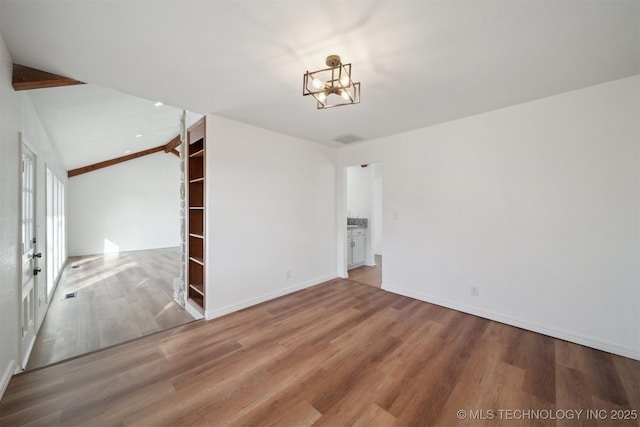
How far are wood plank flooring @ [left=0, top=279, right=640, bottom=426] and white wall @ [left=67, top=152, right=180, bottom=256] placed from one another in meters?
7.39

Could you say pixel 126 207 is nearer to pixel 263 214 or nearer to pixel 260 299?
pixel 263 214

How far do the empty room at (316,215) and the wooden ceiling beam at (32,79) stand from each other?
0.04 feet

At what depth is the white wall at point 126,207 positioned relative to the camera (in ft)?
24.6

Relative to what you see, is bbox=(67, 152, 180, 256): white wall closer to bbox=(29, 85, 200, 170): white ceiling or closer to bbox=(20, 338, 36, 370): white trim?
bbox=(29, 85, 200, 170): white ceiling

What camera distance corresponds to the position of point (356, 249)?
→ 5.52 metres

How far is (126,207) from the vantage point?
8.18 meters

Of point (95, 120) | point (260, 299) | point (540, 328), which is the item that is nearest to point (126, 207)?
point (95, 120)

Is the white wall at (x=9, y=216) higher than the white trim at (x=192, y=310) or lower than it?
higher

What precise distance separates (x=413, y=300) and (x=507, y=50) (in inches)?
122

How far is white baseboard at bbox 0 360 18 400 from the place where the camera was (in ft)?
5.65

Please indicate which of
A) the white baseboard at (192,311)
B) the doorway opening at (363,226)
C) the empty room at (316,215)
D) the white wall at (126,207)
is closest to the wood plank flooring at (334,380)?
the empty room at (316,215)

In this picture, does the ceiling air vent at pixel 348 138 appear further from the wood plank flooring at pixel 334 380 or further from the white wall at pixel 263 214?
the wood plank flooring at pixel 334 380

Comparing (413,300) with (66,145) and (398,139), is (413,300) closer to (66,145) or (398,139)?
(398,139)

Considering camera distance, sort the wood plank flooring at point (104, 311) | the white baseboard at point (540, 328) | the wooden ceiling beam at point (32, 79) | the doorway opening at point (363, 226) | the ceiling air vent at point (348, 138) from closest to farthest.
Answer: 1. the wooden ceiling beam at point (32, 79)
2. the white baseboard at point (540, 328)
3. the wood plank flooring at point (104, 311)
4. the ceiling air vent at point (348, 138)
5. the doorway opening at point (363, 226)
